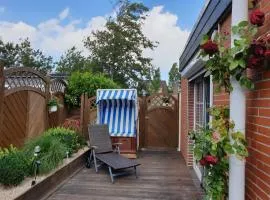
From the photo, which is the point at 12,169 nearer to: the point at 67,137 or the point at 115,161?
the point at 115,161

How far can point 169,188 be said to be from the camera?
597cm

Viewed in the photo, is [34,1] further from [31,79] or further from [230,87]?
[230,87]

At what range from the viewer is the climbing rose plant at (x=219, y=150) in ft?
7.79

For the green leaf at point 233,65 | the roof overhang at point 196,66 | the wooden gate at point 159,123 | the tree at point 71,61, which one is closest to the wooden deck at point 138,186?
the roof overhang at point 196,66

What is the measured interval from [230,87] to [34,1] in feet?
55.8

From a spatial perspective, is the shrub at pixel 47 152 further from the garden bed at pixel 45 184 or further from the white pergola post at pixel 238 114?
the white pergola post at pixel 238 114

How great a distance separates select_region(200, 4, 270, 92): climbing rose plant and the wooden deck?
11.6ft

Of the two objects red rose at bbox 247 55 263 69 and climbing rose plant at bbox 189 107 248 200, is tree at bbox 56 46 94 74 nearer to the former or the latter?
climbing rose plant at bbox 189 107 248 200

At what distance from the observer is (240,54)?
7.43 feet

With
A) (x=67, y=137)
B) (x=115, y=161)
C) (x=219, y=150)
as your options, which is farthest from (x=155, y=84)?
(x=219, y=150)

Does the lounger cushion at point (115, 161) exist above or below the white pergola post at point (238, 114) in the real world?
below

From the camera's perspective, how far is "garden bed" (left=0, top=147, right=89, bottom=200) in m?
4.54

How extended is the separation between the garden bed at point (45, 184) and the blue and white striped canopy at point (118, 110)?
184 cm

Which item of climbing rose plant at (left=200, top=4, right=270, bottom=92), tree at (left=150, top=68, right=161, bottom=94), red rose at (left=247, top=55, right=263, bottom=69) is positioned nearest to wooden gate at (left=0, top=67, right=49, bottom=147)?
climbing rose plant at (left=200, top=4, right=270, bottom=92)
